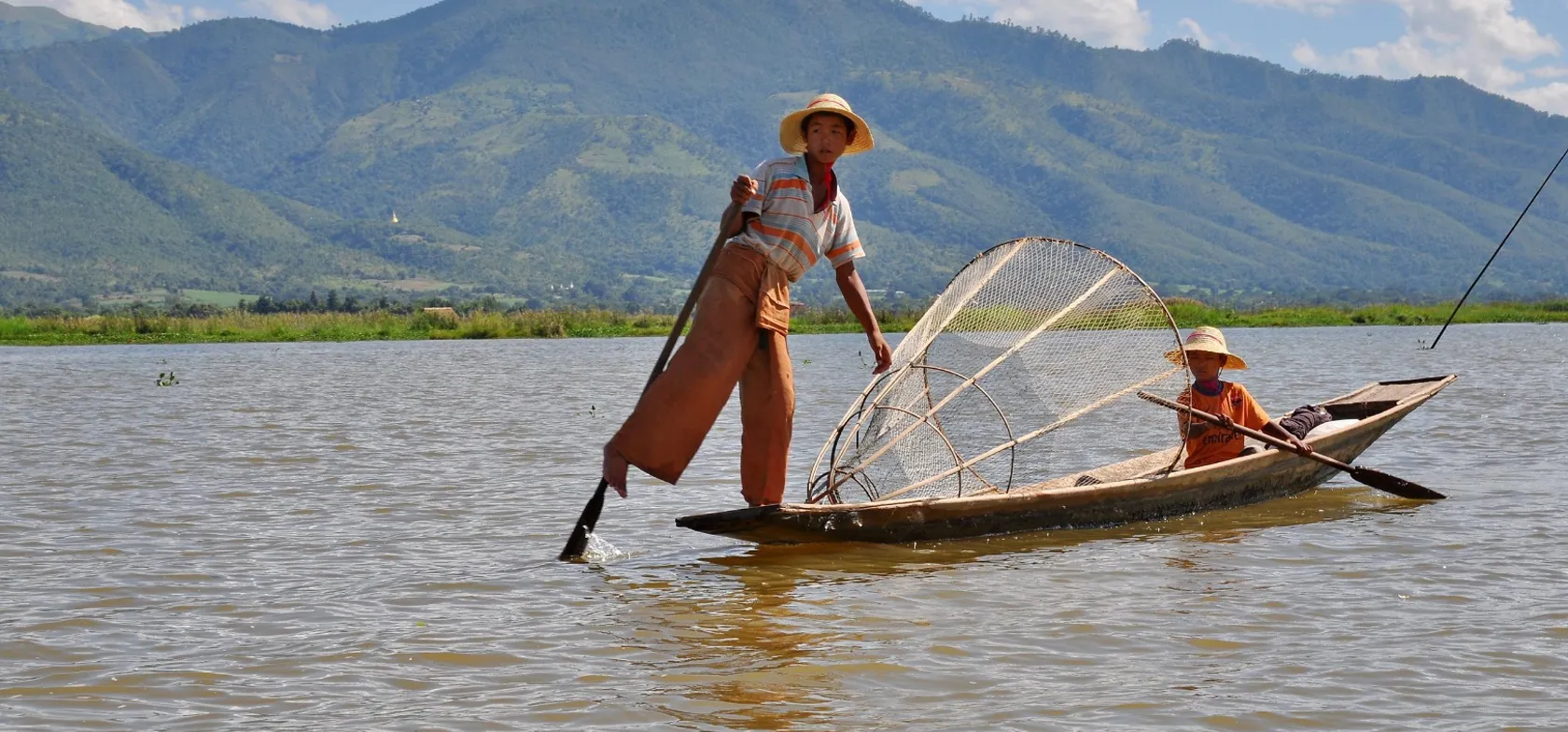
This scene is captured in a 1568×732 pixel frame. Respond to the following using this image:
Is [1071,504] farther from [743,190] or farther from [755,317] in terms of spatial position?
[743,190]

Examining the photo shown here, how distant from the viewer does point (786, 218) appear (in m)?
6.89

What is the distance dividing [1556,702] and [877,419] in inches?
163

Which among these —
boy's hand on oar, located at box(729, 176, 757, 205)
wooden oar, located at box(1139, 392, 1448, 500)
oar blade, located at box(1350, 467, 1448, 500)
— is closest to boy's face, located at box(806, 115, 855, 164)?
boy's hand on oar, located at box(729, 176, 757, 205)

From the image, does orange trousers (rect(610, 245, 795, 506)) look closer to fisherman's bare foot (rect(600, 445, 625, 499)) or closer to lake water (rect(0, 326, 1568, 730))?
fisherman's bare foot (rect(600, 445, 625, 499))

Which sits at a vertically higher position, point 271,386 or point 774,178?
point 774,178

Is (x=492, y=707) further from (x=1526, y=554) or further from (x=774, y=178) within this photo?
(x=1526, y=554)

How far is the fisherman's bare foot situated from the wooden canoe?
355 mm

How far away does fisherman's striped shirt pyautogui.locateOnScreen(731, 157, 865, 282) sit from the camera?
22.5ft

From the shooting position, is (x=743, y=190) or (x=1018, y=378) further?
(x=1018, y=378)

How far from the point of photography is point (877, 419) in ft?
27.8

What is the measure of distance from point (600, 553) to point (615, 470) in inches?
31.6

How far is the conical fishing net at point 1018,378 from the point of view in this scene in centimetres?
853

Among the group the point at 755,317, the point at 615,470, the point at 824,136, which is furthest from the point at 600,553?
the point at 824,136

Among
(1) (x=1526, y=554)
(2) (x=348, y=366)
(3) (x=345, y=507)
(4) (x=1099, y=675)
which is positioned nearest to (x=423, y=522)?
(3) (x=345, y=507)
